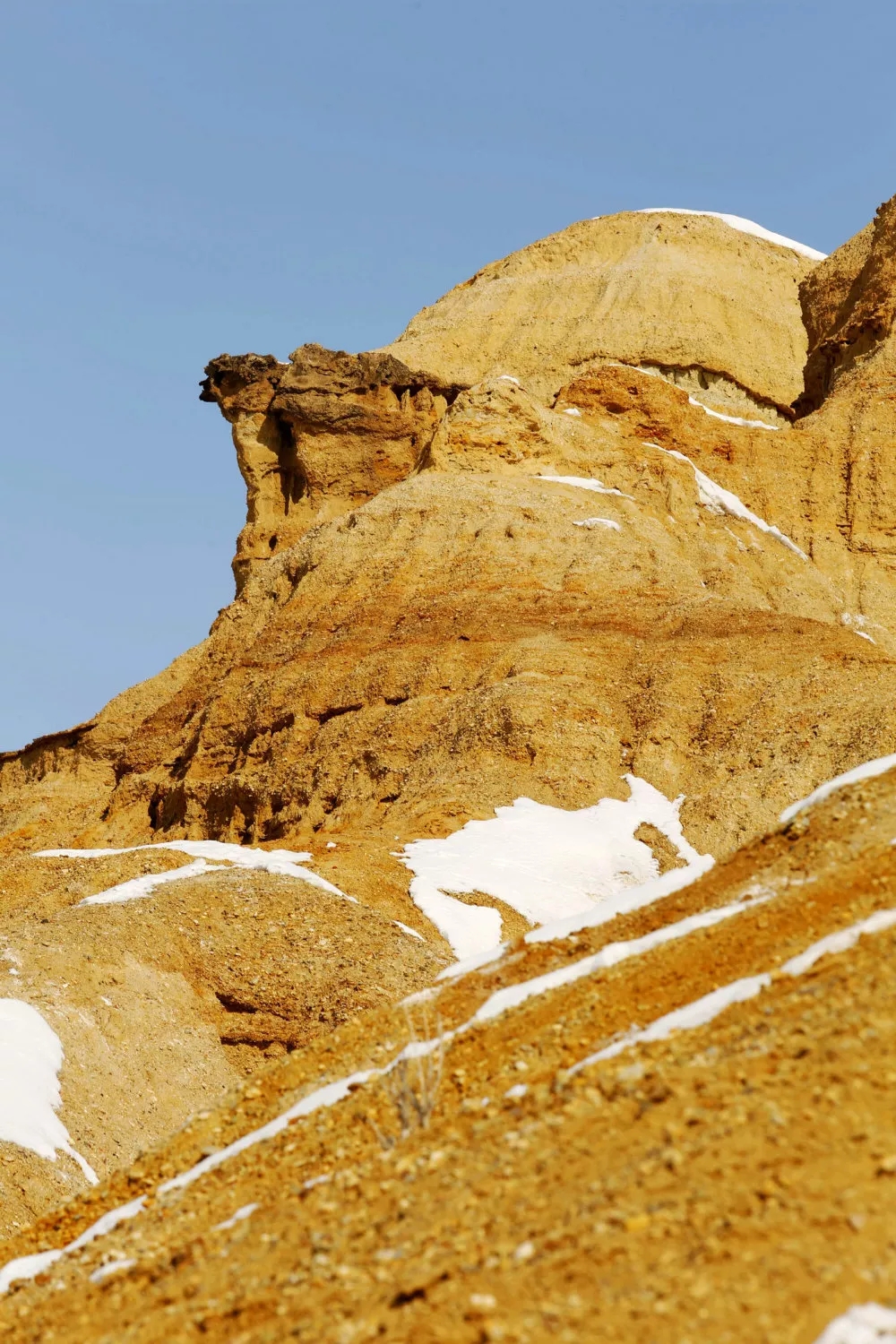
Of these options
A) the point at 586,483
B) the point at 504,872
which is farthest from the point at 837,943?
the point at 586,483

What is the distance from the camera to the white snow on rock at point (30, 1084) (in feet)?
65.0

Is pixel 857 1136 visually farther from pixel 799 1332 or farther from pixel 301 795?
pixel 301 795

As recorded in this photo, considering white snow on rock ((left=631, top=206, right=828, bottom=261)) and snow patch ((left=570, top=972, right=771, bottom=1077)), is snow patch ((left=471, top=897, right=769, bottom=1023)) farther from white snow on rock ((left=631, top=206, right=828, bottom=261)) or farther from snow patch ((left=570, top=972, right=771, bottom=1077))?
white snow on rock ((left=631, top=206, right=828, bottom=261))

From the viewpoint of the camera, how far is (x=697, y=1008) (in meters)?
10.9

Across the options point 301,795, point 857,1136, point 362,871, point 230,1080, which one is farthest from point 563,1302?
point 301,795

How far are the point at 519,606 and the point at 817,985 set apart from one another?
34.2 m

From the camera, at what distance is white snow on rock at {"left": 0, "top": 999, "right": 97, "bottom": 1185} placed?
19812mm

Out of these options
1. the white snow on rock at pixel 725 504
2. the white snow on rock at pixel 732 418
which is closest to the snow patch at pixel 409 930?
the white snow on rock at pixel 725 504

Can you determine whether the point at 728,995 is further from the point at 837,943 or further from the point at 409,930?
the point at 409,930

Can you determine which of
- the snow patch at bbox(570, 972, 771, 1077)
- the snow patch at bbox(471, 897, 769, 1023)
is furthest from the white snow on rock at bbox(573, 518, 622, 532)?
the snow patch at bbox(570, 972, 771, 1077)

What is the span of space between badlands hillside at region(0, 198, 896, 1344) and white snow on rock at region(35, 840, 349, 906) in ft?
0.44

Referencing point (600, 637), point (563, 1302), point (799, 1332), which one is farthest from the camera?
point (600, 637)

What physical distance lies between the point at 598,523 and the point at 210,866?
22.9 meters

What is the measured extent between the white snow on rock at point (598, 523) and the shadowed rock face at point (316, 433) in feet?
58.1
